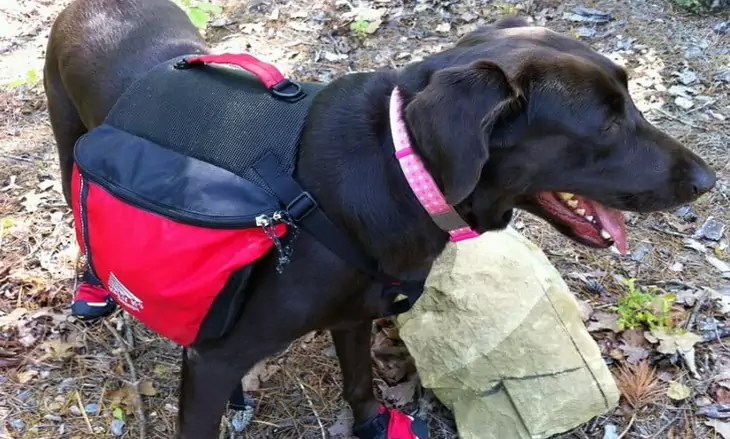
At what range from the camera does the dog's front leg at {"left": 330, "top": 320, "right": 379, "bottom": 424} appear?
3.01m

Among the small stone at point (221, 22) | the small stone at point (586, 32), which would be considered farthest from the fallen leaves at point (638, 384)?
the small stone at point (221, 22)

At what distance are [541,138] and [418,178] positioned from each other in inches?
15.3

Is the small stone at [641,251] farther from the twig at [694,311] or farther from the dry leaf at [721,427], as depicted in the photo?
the dry leaf at [721,427]

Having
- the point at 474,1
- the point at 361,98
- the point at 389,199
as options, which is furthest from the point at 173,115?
the point at 474,1

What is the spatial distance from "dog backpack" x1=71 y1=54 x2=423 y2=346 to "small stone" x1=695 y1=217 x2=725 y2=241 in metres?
2.12

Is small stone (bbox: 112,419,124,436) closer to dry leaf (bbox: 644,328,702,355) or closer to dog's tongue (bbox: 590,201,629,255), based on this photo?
dog's tongue (bbox: 590,201,629,255)

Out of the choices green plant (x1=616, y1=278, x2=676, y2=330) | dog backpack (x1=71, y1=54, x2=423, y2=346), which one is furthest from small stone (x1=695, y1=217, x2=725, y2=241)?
dog backpack (x1=71, y1=54, x2=423, y2=346)

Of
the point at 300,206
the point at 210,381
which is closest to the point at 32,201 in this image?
the point at 210,381

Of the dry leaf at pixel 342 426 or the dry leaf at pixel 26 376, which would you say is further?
the dry leaf at pixel 26 376

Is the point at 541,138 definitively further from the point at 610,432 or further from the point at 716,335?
the point at 716,335

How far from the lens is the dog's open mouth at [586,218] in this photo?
2.39m

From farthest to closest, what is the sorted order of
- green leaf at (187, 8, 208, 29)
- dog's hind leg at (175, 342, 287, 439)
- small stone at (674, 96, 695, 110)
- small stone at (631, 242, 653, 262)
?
green leaf at (187, 8, 208, 29) < small stone at (674, 96, 695, 110) < small stone at (631, 242, 653, 262) < dog's hind leg at (175, 342, 287, 439)

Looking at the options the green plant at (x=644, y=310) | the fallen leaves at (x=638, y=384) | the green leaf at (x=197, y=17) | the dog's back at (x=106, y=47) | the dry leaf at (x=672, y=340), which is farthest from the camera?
the green leaf at (x=197, y=17)

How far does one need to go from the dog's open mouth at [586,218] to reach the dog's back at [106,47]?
1.61 meters
